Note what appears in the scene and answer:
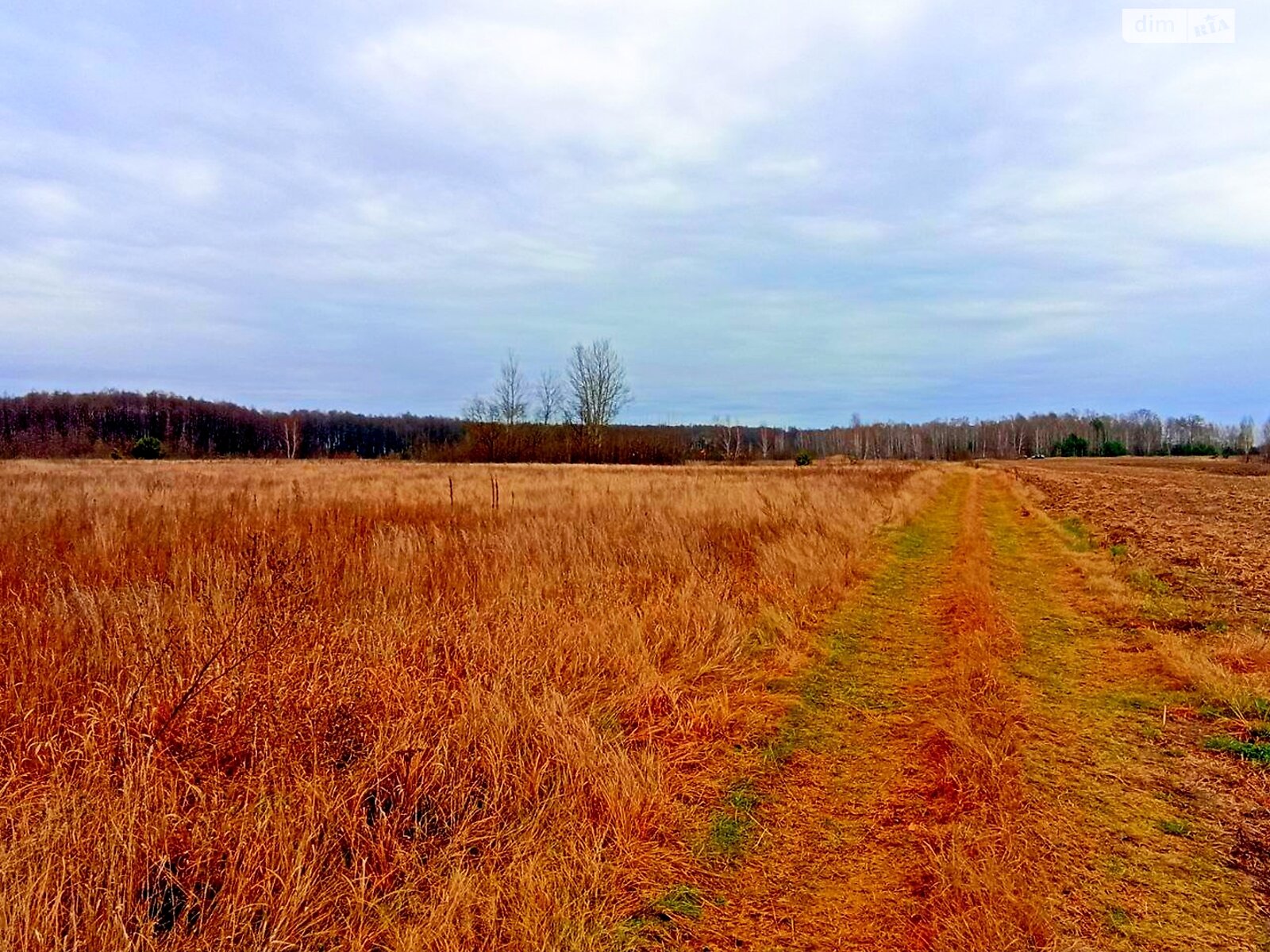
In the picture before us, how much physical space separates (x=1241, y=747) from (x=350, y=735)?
5.54m

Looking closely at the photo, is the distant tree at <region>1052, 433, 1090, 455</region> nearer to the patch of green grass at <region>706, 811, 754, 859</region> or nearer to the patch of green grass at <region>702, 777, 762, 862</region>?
the patch of green grass at <region>702, 777, 762, 862</region>

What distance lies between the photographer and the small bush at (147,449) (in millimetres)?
59894

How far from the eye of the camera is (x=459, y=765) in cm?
329

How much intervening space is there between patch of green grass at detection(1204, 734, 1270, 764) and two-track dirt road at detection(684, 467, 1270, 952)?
0.39 ft

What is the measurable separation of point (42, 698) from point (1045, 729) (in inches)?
248

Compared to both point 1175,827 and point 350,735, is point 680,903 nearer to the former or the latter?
point 350,735

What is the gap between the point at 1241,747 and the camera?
3.89 meters

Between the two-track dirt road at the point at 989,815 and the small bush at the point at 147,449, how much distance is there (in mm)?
74049

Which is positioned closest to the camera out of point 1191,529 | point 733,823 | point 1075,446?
point 733,823

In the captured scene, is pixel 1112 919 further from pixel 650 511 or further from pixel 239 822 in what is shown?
pixel 650 511

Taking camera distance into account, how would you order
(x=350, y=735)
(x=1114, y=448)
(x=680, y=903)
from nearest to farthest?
(x=680, y=903) → (x=350, y=735) → (x=1114, y=448)

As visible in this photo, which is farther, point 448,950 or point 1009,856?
point 1009,856

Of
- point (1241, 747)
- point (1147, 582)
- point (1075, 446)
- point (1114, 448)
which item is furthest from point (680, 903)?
point (1114, 448)

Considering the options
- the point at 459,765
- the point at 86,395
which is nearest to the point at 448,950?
the point at 459,765
